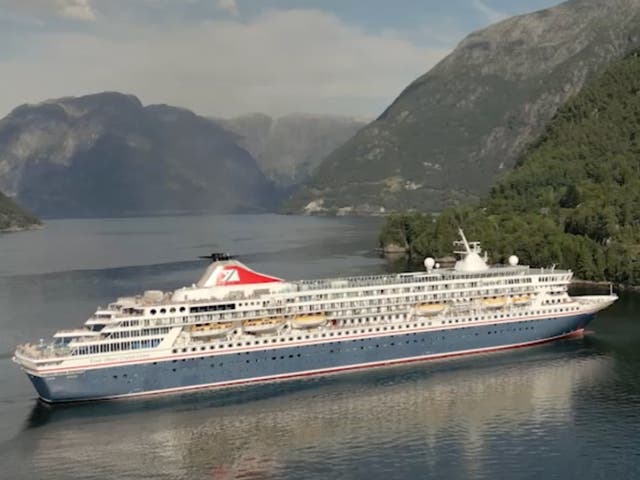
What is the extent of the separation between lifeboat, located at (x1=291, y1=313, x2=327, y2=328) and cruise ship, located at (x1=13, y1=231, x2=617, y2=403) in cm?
8

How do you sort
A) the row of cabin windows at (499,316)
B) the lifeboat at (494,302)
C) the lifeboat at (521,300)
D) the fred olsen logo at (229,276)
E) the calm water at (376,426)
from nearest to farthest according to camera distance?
the calm water at (376,426), the fred olsen logo at (229,276), the row of cabin windows at (499,316), the lifeboat at (494,302), the lifeboat at (521,300)

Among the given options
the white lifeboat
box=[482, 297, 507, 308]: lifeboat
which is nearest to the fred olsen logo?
the white lifeboat

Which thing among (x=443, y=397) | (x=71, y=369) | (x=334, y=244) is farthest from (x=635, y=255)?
(x=334, y=244)

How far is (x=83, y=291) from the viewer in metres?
115

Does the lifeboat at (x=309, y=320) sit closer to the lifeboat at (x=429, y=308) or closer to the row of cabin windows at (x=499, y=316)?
the lifeboat at (x=429, y=308)

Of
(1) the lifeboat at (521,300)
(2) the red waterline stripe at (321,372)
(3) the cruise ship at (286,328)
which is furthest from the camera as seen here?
(1) the lifeboat at (521,300)

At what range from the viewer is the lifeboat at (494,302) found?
2805 inches

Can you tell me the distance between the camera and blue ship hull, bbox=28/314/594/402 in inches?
2272

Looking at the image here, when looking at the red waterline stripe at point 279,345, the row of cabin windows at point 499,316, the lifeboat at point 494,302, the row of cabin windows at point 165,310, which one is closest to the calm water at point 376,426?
the red waterline stripe at point 279,345

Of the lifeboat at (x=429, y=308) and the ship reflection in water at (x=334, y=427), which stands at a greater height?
the lifeboat at (x=429, y=308)

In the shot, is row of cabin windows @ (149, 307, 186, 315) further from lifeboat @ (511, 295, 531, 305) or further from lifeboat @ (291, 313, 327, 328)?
lifeboat @ (511, 295, 531, 305)

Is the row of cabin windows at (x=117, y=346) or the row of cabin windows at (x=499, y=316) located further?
the row of cabin windows at (x=499, y=316)

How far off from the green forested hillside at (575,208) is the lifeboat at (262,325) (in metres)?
59.2

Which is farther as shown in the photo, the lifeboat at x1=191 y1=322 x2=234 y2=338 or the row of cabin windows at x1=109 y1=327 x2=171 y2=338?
the lifeboat at x1=191 y1=322 x2=234 y2=338
